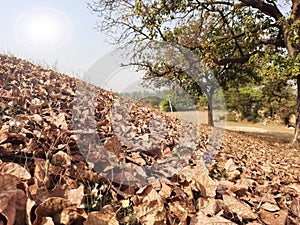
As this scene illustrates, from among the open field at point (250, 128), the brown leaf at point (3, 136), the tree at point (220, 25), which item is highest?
the tree at point (220, 25)

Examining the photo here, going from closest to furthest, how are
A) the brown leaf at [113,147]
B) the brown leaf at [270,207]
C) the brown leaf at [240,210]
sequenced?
1. the brown leaf at [240,210]
2. the brown leaf at [270,207]
3. the brown leaf at [113,147]

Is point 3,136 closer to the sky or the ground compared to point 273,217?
closer to the sky

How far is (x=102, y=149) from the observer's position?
4.76 ft

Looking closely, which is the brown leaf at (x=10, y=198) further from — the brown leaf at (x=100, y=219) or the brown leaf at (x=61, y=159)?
the brown leaf at (x=61, y=159)

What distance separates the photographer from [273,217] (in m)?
1.18

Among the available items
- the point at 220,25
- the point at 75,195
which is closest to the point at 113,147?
the point at 75,195

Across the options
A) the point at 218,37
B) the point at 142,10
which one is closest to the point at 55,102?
the point at 142,10

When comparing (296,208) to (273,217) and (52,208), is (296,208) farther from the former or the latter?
(52,208)

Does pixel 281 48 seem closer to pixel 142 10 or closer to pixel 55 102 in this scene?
pixel 142 10

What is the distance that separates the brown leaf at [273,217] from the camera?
3.76 feet

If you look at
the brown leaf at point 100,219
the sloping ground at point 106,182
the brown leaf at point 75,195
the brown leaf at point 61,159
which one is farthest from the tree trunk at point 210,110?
the brown leaf at point 100,219

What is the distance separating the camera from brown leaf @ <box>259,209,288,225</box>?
1.14 m

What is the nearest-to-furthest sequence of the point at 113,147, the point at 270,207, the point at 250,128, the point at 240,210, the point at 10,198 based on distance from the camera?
the point at 10,198 → the point at 240,210 → the point at 270,207 → the point at 113,147 → the point at 250,128

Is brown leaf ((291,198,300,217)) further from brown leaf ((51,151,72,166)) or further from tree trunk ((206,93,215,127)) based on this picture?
tree trunk ((206,93,215,127))
